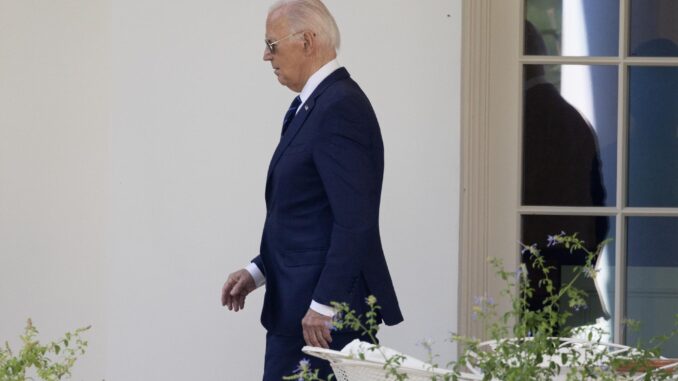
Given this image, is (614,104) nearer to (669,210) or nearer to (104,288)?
(669,210)

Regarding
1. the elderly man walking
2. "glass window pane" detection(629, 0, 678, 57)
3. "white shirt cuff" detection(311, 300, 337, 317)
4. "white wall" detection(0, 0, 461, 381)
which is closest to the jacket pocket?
the elderly man walking

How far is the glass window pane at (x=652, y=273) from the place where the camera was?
4949 mm

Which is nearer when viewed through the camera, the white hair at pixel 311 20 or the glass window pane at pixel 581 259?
the white hair at pixel 311 20

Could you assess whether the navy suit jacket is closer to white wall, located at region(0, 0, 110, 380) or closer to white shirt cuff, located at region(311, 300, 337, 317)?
white shirt cuff, located at region(311, 300, 337, 317)

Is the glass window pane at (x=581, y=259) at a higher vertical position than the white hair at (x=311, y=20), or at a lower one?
lower

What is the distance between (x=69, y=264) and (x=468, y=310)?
1400 millimetres

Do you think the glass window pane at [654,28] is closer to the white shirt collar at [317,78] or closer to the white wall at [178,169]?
the white wall at [178,169]

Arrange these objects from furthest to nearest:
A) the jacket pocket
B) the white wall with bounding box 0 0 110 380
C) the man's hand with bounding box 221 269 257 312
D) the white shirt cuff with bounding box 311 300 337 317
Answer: the white wall with bounding box 0 0 110 380 < the man's hand with bounding box 221 269 257 312 < the jacket pocket < the white shirt cuff with bounding box 311 300 337 317

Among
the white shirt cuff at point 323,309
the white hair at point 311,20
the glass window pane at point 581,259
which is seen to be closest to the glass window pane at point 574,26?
the glass window pane at point 581,259

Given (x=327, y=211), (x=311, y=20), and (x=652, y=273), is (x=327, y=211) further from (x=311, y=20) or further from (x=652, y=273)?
(x=652, y=273)

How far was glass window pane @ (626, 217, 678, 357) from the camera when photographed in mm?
4949

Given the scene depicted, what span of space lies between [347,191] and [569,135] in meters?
1.81

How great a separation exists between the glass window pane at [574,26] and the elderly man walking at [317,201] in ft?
5.15

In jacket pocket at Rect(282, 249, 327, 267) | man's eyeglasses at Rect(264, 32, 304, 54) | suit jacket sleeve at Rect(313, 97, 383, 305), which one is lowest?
jacket pocket at Rect(282, 249, 327, 267)
